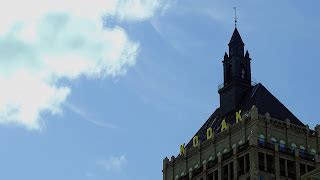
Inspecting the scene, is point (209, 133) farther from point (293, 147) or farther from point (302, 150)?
point (302, 150)

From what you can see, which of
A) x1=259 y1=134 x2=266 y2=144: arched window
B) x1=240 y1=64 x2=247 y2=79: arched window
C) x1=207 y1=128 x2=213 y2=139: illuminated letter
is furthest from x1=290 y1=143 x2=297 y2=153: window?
x1=240 y1=64 x2=247 y2=79: arched window

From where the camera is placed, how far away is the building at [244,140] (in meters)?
161

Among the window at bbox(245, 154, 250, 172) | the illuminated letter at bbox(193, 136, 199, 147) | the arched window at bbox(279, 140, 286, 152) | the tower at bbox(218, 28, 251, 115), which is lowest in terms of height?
the window at bbox(245, 154, 250, 172)

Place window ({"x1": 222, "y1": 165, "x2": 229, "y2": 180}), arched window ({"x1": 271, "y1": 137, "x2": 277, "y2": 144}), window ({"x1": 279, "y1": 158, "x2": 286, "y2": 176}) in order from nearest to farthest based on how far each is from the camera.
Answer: window ({"x1": 279, "y1": 158, "x2": 286, "y2": 176}) → arched window ({"x1": 271, "y1": 137, "x2": 277, "y2": 144}) → window ({"x1": 222, "y1": 165, "x2": 229, "y2": 180})

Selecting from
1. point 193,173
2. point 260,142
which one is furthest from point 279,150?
point 193,173

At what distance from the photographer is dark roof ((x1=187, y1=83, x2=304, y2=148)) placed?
172212mm

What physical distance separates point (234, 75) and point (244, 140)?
21.9 meters

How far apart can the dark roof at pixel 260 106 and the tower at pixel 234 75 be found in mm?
1662

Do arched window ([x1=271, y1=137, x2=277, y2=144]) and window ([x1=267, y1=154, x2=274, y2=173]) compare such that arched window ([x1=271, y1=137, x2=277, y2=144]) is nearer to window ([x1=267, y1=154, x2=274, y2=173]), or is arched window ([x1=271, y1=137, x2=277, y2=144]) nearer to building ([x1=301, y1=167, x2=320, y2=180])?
window ([x1=267, y1=154, x2=274, y2=173])

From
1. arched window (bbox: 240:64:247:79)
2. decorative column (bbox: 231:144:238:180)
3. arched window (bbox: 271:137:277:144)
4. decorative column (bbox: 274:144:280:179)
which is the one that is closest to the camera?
decorative column (bbox: 274:144:280:179)

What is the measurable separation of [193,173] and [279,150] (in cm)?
1736

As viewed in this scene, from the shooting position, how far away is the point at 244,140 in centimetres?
16350

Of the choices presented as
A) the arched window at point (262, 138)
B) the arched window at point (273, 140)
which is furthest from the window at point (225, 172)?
the arched window at point (273, 140)

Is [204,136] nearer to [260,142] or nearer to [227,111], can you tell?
[227,111]
